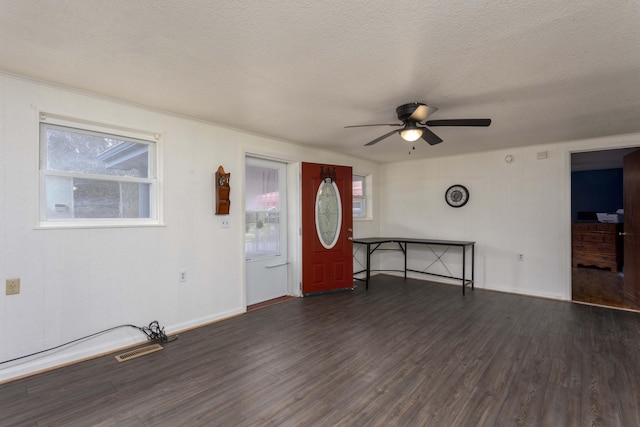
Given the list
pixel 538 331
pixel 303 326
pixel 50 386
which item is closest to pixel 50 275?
pixel 50 386

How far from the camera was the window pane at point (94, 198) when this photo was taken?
259 centimetres

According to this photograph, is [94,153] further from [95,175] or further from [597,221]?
[597,221]

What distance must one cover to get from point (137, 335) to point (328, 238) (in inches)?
111

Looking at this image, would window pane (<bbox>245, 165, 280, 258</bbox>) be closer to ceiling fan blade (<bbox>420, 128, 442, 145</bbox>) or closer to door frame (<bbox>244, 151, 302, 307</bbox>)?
door frame (<bbox>244, 151, 302, 307</bbox>)

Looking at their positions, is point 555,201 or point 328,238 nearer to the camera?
point 555,201

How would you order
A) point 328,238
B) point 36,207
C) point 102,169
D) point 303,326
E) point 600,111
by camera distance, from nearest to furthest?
point 36,207 → point 102,169 → point 600,111 → point 303,326 → point 328,238

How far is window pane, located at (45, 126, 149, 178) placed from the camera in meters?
2.60

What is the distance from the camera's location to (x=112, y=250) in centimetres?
280

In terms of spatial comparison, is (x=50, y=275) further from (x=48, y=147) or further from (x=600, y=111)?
(x=600, y=111)

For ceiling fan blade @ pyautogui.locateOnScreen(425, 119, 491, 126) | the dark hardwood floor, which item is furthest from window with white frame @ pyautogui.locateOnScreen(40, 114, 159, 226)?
ceiling fan blade @ pyautogui.locateOnScreen(425, 119, 491, 126)

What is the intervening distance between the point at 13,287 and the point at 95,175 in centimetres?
105

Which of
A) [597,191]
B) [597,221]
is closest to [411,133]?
[597,221]

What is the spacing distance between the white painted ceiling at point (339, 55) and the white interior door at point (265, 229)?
1.14 meters

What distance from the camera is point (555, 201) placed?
14.4 ft
